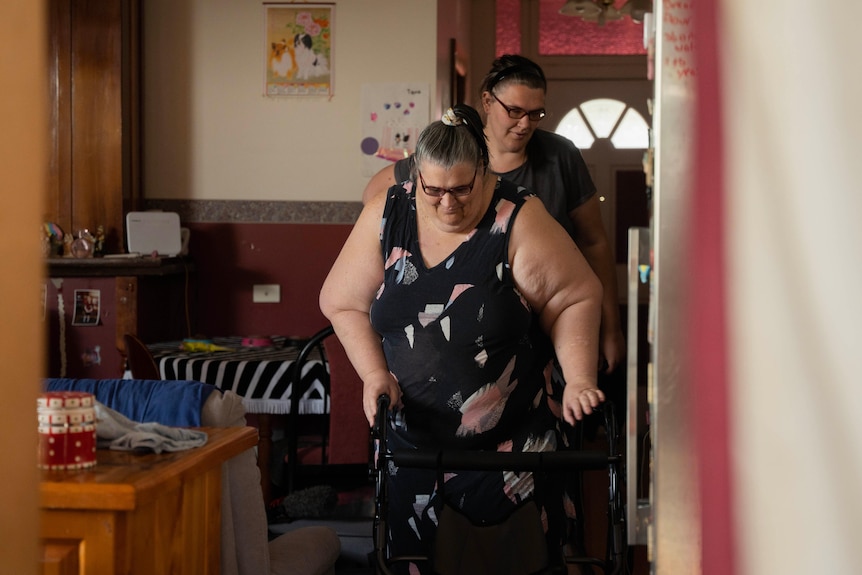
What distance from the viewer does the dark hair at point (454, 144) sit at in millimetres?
2254

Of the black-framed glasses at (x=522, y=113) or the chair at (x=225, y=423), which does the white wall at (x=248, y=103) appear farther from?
the chair at (x=225, y=423)

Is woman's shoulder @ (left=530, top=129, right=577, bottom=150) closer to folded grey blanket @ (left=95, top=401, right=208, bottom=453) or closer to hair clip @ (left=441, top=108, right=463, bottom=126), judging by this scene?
hair clip @ (left=441, top=108, right=463, bottom=126)

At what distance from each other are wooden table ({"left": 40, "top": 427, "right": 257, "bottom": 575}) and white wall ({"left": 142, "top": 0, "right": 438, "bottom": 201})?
3.82 metres

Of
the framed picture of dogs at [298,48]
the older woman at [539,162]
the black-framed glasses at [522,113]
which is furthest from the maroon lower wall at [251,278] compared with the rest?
the black-framed glasses at [522,113]

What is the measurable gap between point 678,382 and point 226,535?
191 cm

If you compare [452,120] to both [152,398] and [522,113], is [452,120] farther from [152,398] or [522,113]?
[152,398]

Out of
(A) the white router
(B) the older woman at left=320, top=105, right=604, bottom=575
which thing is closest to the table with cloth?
(A) the white router

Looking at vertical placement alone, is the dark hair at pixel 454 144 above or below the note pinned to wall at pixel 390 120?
below

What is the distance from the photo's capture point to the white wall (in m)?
5.80

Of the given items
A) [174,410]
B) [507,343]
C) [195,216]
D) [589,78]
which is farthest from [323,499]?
[589,78]

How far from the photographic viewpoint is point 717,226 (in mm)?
556

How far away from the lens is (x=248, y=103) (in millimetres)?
5887

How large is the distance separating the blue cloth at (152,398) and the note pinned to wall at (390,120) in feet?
10.8

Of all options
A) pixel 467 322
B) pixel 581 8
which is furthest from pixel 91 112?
pixel 467 322
